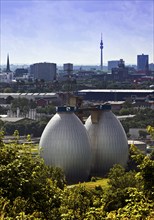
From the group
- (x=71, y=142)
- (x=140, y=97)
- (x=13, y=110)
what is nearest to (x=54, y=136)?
(x=71, y=142)

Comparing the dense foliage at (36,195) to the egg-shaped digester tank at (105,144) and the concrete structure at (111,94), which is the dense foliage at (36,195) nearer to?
the egg-shaped digester tank at (105,144)

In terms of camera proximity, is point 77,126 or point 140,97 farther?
point 140,97

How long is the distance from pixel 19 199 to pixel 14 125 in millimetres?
70402

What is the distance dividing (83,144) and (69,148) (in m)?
1.27

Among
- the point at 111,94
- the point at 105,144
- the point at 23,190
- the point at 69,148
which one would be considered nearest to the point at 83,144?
the point at 69,148

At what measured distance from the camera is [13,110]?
112250 millimetres

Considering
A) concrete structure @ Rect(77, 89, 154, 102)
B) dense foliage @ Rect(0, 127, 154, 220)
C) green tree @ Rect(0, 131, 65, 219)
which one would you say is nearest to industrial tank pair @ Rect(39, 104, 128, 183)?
dense foliage @ Rect(0, 127, 154, 220)

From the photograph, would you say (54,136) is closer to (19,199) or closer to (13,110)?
(19,199)

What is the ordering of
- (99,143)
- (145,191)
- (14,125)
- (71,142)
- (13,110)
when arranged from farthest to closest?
(13,110) < (14,125) < (99,143) < (71,142) < (145,191)

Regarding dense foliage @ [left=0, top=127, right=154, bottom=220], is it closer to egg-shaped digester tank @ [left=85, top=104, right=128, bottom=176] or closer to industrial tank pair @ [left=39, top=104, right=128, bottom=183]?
industrial tank pair @ [left=39, top=104, right=128, bottom=183]

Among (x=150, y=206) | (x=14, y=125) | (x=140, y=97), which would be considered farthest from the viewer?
(x=140, y=97)

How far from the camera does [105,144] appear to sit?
48.8 metres

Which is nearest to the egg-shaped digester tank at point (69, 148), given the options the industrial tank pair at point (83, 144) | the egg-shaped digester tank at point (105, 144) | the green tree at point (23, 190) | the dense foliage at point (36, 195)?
the industrial tank pair at point (83, 144)

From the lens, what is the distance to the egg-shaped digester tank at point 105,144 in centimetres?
4878
